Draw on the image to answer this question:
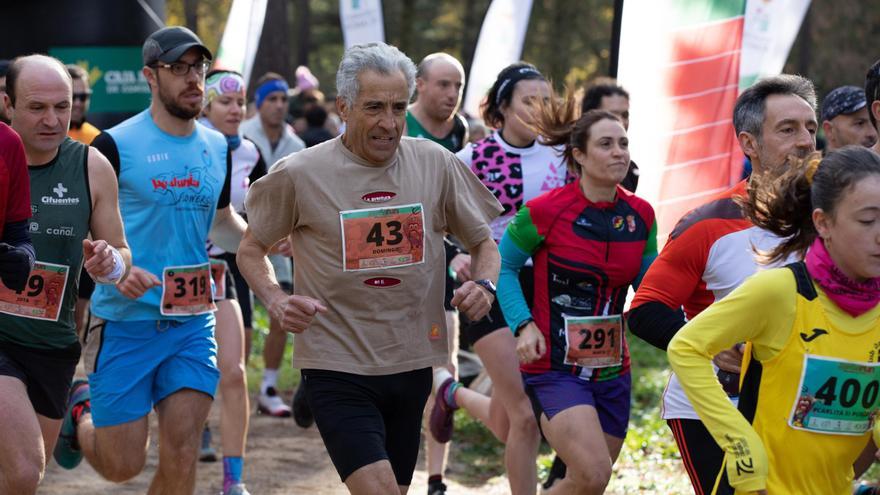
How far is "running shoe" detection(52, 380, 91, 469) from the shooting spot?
6.46m

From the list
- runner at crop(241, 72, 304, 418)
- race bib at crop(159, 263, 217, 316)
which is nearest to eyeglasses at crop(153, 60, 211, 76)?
race bib at crop(159, 263, 217, 316)

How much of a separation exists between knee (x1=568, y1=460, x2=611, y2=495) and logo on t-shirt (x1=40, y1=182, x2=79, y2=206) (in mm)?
2327

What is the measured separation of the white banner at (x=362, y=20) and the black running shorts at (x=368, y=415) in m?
8.11

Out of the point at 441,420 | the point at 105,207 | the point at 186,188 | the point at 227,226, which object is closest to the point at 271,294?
the point at 105,207

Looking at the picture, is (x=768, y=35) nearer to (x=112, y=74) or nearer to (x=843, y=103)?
(x=843, y=103)

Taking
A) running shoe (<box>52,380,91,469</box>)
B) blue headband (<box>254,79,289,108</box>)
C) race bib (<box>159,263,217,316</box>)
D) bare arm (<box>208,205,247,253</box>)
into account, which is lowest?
running shoe (<box>52,380,91,469</box>)

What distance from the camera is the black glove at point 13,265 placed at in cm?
429

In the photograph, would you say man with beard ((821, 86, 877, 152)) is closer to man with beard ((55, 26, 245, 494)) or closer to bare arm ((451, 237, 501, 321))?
bare arm ((451, 237, 501, 321))

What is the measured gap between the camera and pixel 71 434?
6.47 m

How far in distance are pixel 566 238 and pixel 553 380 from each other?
0.62 metres

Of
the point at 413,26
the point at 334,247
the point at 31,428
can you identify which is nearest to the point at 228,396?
the point at 31,428

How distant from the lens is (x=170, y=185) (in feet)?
19.0

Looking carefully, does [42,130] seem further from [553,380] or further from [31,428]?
[553,380]

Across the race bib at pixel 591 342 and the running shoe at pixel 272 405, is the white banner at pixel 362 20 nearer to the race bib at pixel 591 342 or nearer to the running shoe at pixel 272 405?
the running shoe at pixel 272 405
